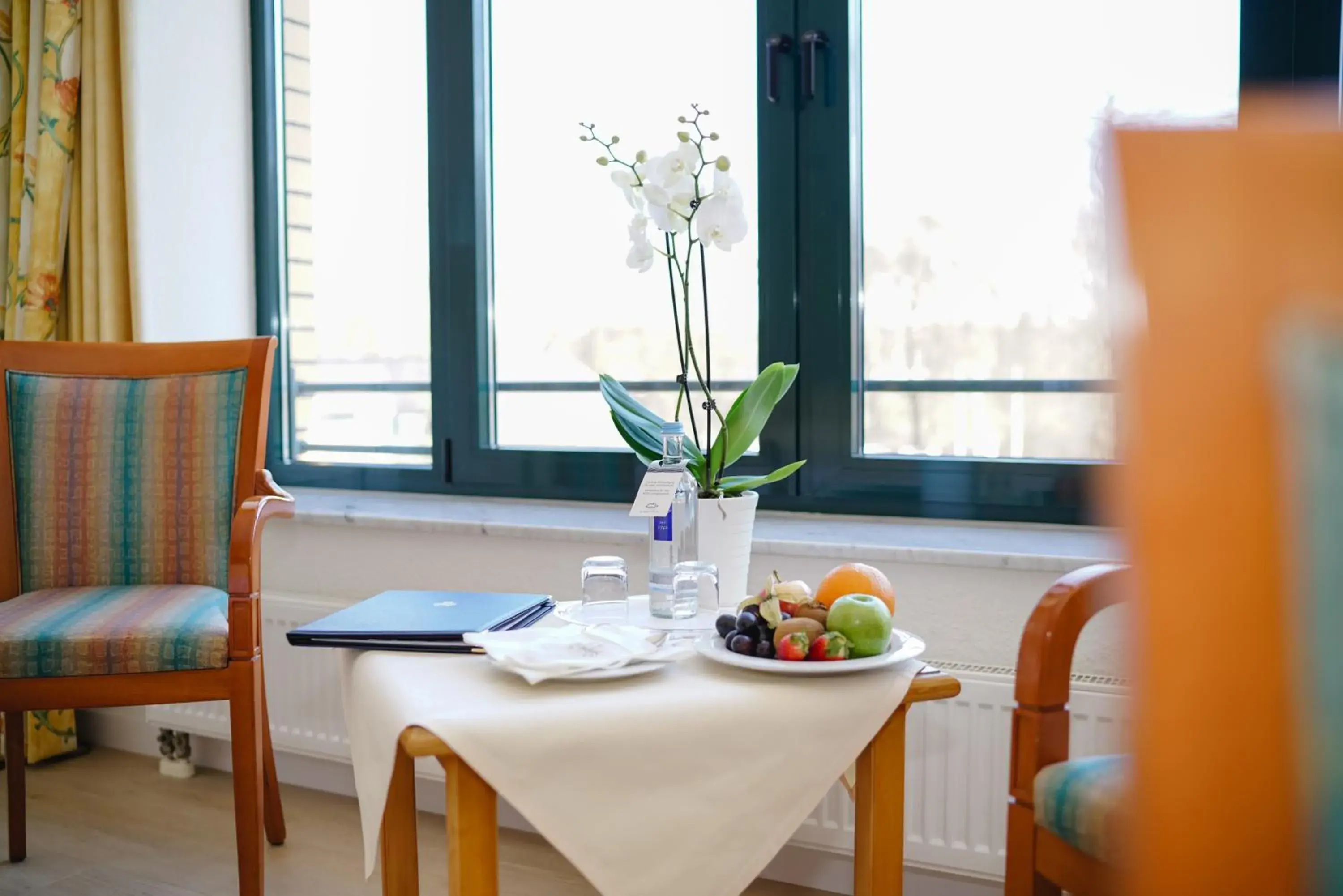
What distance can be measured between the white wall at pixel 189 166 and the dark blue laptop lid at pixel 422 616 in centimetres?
141

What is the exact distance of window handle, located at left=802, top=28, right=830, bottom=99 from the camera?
2.14 metres

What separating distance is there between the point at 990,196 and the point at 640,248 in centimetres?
84

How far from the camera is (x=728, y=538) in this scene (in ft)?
4.97

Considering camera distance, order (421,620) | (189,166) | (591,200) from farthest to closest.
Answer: (189,166) < (591,200) < (421,620)

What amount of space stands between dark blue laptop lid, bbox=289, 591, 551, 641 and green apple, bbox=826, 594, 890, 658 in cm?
43

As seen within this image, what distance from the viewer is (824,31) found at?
2145 mm

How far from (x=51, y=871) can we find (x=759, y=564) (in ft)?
4.78

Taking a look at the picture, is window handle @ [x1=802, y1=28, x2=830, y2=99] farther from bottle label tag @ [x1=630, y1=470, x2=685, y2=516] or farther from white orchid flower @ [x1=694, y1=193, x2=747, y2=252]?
bottle label tag @ [x1=630, y1=470, x2=685, y2=516]

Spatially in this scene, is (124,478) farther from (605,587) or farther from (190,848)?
(605,587)

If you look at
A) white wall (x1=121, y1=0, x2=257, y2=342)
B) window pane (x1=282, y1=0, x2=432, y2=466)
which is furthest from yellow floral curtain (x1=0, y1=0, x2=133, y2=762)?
window pane (x1=282, y1=0, x2=432, y2=466)

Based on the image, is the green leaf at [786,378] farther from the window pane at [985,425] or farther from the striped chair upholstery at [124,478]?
the striped chair upholstery at [124,478]

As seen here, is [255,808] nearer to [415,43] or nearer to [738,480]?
[738,480]

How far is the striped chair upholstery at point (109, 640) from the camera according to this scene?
1.71m

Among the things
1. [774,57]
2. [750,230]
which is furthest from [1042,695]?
[774,57]
